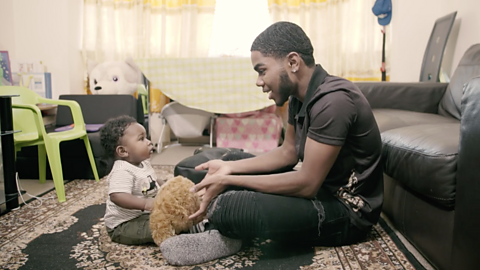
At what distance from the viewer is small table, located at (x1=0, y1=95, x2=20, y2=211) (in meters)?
1.78

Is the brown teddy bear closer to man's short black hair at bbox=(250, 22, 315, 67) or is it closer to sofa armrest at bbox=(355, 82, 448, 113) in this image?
man's short black hair at bbox=(250, 22, 315, 67)

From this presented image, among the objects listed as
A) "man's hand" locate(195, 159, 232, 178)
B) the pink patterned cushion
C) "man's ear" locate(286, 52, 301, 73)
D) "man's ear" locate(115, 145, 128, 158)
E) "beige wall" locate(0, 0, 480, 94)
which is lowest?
the pink patterned cushion

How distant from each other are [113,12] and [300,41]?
10.1ft

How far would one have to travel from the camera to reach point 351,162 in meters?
1.26

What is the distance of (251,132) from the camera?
3453 millimetres

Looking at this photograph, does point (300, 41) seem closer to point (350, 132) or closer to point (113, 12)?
point (350, 132)

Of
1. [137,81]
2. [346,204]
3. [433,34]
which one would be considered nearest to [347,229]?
[346,204]

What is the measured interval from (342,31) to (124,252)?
10.0 feet

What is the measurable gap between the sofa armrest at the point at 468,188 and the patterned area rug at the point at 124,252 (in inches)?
9.3

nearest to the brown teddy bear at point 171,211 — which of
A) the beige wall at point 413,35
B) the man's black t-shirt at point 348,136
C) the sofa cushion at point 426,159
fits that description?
the man's black t-shirt at point 348,136

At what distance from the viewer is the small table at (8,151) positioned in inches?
70.1

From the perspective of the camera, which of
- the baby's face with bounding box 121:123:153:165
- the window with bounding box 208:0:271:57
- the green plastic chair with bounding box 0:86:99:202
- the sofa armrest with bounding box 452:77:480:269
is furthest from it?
the window with bounding box 208:0:271:57

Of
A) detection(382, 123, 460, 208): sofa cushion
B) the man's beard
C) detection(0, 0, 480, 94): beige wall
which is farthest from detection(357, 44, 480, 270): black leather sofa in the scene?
detection(0, 0, 480, 94): beige wall

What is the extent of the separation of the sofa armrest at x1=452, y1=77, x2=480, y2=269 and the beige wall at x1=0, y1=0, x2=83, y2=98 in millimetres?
3405
